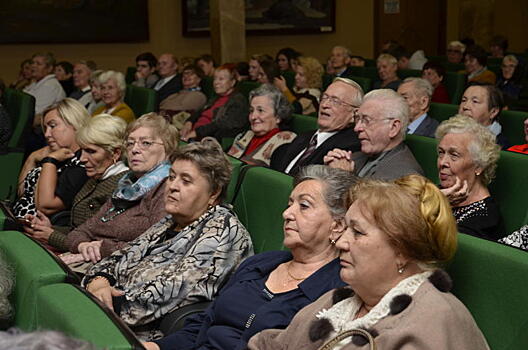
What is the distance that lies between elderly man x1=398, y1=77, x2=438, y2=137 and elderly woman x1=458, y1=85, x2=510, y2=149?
1.26 feet

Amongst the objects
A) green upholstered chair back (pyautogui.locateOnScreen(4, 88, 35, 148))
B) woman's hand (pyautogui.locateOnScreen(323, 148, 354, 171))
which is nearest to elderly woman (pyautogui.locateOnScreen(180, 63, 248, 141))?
green upholstered chair back (pyautogui.locateOnScreen(4, 88, 35, 148))

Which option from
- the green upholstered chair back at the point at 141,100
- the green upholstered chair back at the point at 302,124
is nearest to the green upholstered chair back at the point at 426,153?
the green upholstered chair back at the point at 302,124

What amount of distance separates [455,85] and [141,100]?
3134 millimetres

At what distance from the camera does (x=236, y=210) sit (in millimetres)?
3709

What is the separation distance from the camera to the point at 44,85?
9.46 m

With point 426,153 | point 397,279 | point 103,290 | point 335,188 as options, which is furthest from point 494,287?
point 426,153

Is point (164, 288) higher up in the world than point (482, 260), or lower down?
lower down

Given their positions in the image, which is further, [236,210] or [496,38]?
[496,38]

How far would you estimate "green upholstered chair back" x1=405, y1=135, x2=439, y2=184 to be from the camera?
13.1ft

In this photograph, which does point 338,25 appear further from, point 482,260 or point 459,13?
point 482,260

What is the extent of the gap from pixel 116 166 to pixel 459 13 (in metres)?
11.5

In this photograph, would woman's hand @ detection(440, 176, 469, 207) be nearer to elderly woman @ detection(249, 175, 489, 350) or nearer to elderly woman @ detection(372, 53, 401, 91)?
elderly woman @ detection(249, 175, 489, 350)

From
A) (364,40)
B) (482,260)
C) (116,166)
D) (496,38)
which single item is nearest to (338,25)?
(364,40)

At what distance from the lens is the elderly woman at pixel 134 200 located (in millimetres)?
3861
